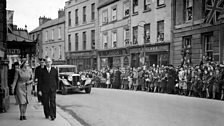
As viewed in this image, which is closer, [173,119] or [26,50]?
[173,119]

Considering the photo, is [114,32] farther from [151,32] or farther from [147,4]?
[151,32]

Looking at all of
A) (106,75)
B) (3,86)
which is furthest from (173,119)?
(106,75)

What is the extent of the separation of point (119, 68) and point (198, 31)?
8.17 meters

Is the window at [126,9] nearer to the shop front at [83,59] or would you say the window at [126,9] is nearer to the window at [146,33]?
the window at [146,33]

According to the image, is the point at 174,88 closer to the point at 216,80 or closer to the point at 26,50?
the point at 216,80

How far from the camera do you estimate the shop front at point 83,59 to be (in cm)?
3581

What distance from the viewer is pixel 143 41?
86.1ft

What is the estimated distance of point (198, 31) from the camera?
19531 mm

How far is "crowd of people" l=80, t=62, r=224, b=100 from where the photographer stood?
14.5 m

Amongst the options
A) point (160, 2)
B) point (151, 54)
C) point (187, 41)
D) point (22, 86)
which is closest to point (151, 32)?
point (151, 54)

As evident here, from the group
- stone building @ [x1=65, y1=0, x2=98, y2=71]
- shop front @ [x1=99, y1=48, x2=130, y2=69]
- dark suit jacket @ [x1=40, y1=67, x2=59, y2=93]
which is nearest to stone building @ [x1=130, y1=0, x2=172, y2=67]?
shop front @ [x1=99, y1=48, x2=130, y2=69]

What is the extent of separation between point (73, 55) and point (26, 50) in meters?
23.7

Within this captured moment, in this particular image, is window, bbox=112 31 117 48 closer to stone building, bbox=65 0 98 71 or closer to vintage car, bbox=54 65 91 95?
stone building, bbox=65 0 98 71

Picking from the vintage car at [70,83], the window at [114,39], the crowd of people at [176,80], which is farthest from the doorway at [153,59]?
the vintage car at [70,83]
